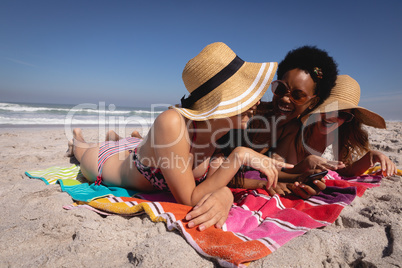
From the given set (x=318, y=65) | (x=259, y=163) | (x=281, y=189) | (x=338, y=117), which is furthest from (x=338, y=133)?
(x=259, y=163)

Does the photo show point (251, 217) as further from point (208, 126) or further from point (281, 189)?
point (208, 126)

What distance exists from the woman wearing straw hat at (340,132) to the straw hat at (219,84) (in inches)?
42.8

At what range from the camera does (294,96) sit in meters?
2.53

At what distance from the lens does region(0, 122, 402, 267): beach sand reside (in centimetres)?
128

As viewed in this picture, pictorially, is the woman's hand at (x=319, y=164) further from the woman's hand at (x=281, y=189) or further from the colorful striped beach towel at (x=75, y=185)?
the colorful striped beach towel at (x=75, y=185)

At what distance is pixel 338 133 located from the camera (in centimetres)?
303

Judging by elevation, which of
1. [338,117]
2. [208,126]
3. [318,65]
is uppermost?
[318,65]

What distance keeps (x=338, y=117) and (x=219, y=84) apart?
5.70ft

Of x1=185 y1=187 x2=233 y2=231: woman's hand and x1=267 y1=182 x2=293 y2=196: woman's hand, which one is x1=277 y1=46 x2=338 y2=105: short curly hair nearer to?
x1=267 y1=182 x2=293 y2=196: woman's hand

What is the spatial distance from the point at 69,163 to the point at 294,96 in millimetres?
3607

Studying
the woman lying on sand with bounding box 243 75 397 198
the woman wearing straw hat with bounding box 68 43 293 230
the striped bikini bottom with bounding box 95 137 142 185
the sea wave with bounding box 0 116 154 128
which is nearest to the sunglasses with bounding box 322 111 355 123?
the woman lying on sand with bounding box 243 75 397 198

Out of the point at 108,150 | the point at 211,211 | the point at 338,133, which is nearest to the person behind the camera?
the point at 211,211

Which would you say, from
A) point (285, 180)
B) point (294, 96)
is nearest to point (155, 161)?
point (285, 180)

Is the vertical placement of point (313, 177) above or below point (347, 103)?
below
